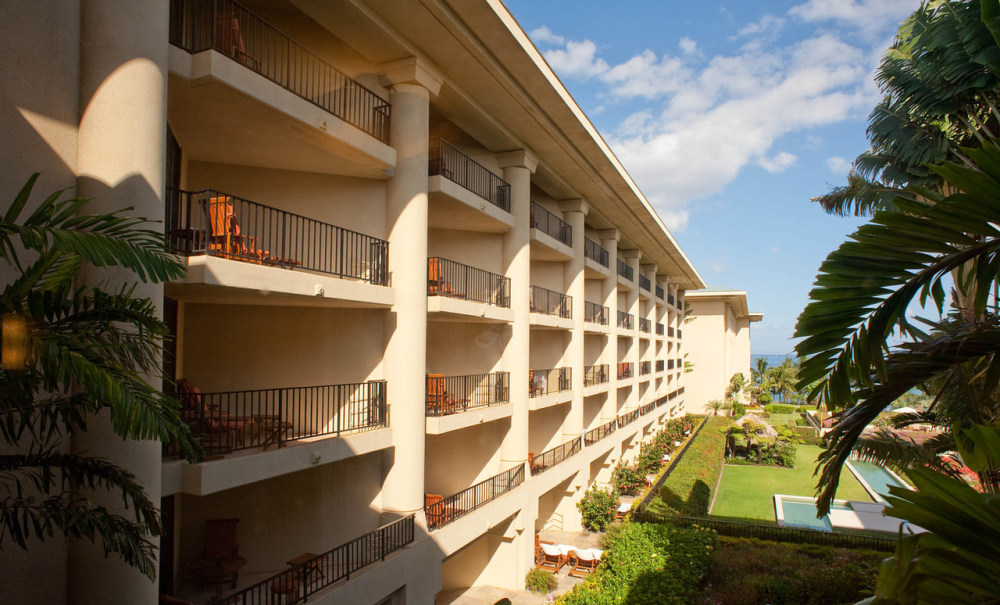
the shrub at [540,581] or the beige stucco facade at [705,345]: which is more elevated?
the beige stucco facade at [705,345]

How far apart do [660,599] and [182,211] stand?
1266cm

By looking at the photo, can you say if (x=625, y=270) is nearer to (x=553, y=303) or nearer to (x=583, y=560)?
(x=553, y=303)

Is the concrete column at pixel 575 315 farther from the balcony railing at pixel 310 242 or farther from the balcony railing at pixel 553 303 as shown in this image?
the balcony railing at pixel 310 242

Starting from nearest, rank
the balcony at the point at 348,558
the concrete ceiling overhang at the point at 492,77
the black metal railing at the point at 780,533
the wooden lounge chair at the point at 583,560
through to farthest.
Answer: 1. the balcony at the point at 348,558
2. the concrete ceiling overhang at the point at 492,77
3. the black metal railing at the point at 780,533
4. the wooden lounge chair at the point at 583,560

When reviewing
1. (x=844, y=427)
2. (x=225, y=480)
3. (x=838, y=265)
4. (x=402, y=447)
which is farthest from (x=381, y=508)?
(x=838, y=265)

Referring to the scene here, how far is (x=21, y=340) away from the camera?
346 cm

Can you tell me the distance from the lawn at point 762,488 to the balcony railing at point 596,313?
30.8ft

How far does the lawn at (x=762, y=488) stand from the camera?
27000mm

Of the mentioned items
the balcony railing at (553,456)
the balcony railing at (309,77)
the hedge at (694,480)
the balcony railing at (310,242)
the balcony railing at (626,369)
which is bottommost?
the hedge at (694,480)

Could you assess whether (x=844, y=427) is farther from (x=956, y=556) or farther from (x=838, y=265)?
(x=956, y=556)

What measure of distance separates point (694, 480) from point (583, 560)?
1067 cm

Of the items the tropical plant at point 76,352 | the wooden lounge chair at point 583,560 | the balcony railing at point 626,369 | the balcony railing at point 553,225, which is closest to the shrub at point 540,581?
the wooden lounge chair at point 583,560

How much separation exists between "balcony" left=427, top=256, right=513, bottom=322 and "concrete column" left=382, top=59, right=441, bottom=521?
1.72 metres

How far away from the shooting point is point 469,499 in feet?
54.2
